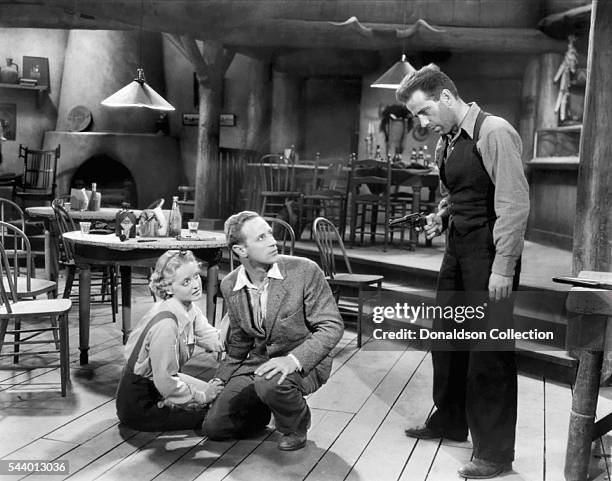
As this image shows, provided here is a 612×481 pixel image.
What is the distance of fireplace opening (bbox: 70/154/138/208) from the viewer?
388 inches

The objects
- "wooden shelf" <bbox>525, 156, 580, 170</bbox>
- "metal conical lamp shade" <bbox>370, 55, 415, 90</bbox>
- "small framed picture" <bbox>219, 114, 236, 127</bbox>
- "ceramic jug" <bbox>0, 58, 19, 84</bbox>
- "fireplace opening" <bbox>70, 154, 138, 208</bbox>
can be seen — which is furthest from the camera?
"small framed picture" <bbox>219, 114, 236, 127</bbox>

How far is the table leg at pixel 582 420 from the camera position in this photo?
2.74 meters

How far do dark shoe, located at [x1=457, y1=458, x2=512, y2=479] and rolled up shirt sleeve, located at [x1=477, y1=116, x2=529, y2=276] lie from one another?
2.53ft

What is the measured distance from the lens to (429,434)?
3.21 m

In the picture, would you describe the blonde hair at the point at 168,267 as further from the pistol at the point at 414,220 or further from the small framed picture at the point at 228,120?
the small framed picture at the point at 228,120

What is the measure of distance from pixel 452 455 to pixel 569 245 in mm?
5130

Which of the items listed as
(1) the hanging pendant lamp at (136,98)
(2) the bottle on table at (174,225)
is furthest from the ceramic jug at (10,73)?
(2) the bottle on table at (174,225)

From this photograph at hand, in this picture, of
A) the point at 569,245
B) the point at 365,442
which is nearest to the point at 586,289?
the point at 365,442

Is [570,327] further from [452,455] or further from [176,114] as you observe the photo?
[176,114]

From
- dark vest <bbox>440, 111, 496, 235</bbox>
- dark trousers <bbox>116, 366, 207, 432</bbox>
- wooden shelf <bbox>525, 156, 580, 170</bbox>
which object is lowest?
dark trousers <bbox>116, 366, 207, 432</bbox>

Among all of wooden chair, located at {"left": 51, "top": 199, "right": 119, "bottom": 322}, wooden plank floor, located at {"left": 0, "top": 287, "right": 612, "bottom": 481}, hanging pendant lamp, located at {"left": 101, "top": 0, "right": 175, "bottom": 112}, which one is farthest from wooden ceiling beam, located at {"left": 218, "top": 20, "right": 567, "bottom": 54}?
wooden plank floor, located at {"left": 0, "top": 287, "right": 612, "bottom": 481}

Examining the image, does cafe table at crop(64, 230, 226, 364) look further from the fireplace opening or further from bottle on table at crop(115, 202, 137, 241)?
the fireplace opening

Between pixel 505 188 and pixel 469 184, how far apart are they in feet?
0.67

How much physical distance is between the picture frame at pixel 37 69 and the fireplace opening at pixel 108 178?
131 cm
